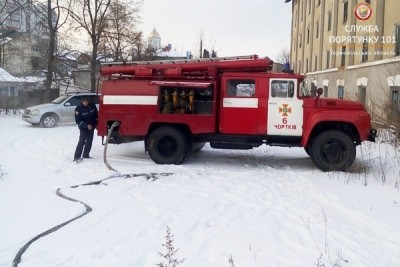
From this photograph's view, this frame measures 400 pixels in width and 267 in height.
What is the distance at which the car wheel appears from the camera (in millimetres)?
19344

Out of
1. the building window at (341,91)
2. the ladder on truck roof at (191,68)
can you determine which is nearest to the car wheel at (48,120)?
the ladder on truck roof at (191,68)

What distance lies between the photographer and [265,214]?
6258 mm

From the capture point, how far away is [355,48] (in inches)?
1086

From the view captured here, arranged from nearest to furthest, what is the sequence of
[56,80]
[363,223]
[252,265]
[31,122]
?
[252,265], [363,223], [31,122], [56,80]

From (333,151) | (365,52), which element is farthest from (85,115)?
(365,52)

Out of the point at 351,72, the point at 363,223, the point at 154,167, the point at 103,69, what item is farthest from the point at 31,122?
the point at 351,72

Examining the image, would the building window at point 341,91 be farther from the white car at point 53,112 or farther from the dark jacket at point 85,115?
the dark jacket at point 85,115

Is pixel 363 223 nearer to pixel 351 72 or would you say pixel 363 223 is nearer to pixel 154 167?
pixel 154 167

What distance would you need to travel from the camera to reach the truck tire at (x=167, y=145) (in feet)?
34.2

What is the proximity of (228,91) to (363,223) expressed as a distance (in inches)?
199

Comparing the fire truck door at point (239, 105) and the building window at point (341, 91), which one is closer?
the fire truck door at point (239, 105)

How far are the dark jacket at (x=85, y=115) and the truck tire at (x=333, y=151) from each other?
18.2ft

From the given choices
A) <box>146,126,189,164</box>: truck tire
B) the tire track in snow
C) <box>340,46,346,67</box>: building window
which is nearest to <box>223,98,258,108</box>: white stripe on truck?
<box>146,126,189,164</box>: truck tire

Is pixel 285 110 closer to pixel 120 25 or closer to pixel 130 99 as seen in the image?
pixel 130 99
